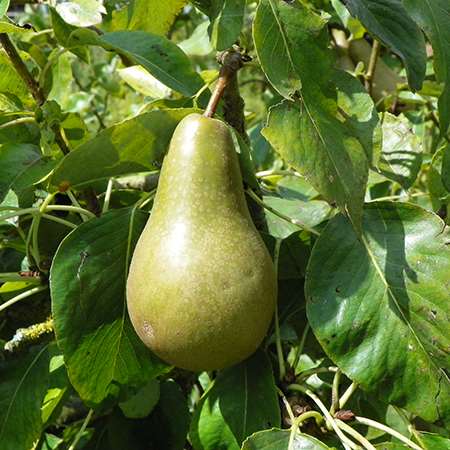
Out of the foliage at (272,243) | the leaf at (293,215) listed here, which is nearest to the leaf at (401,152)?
the foliage at (272,243)

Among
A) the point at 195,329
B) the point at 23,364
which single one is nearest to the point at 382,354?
the point at 195,329

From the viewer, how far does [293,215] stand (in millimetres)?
1065

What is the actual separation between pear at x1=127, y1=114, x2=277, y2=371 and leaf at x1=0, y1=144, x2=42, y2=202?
0.75 feet

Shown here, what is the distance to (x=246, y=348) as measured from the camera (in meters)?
0.78

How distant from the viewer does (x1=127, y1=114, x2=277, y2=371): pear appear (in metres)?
0.75

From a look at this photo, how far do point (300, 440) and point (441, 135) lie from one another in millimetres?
377

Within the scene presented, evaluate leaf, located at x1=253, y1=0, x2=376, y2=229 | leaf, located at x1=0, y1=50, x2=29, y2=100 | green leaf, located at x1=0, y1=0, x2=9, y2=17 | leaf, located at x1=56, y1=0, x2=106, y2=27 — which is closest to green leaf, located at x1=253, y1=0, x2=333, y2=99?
leaf, located at x1=253, y1=0, x2=376, y2=229

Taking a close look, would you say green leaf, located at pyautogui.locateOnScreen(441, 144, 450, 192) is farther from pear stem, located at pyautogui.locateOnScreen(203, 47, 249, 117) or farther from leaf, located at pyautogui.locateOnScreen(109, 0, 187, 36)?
leaf, located at pyautogui.locateOnScreen(109, 0, 187, 36)

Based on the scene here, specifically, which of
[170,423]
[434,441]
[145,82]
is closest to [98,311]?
[170,423]

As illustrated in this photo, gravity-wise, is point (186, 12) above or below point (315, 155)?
below

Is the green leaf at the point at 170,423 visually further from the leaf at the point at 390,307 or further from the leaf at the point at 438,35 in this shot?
the leaf at the point at 438,35

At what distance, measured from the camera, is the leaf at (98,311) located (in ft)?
2.79

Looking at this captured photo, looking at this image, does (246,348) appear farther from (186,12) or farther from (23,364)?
(186,12)

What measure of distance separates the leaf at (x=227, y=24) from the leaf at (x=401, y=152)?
278 millimetres
